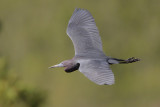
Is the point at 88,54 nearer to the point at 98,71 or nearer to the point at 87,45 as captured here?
the point at 87,45

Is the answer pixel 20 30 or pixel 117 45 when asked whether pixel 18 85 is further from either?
pixel 20 30

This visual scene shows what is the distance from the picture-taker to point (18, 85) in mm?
11852

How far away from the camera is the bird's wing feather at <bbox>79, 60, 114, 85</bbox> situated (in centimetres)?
843

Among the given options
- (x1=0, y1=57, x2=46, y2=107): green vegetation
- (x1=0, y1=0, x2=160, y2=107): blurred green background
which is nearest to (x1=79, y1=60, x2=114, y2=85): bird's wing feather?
(x1=0, y1=57, x2=46, y2=107): green vegetation

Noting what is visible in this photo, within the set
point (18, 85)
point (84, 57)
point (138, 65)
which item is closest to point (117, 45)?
point (138, 65)

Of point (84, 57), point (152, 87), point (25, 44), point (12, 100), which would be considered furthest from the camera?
point (25, 44)

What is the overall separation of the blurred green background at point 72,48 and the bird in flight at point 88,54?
9.00 meters

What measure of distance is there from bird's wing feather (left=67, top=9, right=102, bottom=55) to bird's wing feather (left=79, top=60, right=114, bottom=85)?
623 millimetres

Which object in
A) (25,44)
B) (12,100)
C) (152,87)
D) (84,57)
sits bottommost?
(152,87)

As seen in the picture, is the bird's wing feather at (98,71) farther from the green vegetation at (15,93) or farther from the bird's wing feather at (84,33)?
the green vegetation at (15,93)

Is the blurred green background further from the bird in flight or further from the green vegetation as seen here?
the bird in flight

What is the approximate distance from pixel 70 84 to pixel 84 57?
38.7 ft

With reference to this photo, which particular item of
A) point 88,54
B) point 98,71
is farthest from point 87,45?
point 98,71

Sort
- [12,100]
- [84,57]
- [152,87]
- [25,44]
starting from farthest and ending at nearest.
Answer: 1. [25,44]
2. [152,87]
3. [12,100]
4. [84,57]
